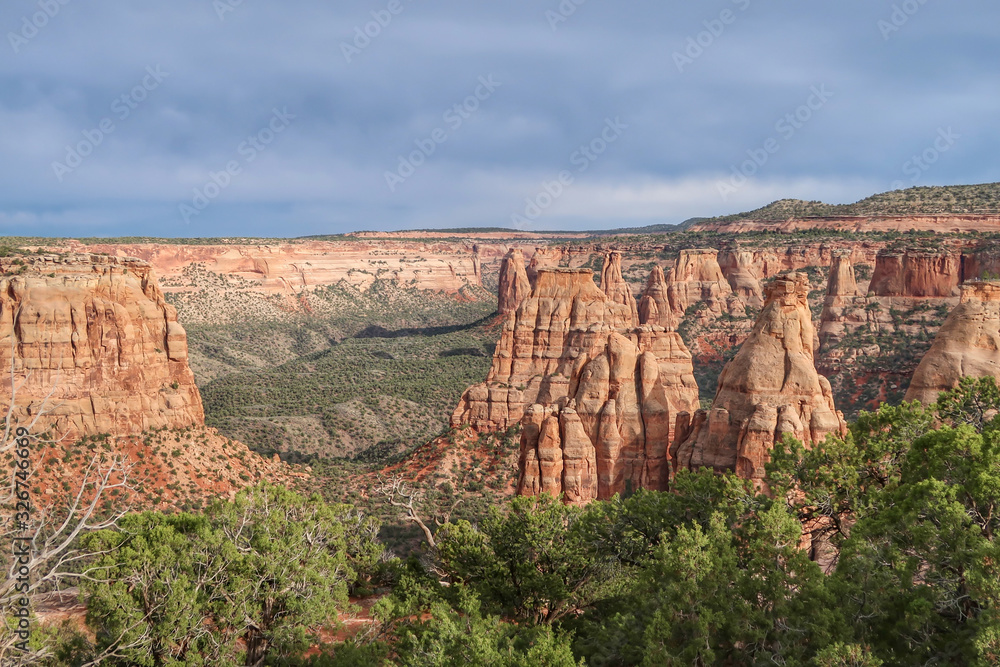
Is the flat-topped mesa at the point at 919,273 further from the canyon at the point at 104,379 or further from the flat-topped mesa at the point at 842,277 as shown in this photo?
the canyon at the point at 104,379

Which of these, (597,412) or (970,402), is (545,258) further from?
(970,402)

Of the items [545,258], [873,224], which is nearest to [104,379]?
[545,258]

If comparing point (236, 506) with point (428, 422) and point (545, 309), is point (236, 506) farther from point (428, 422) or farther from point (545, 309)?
point (428, 422)

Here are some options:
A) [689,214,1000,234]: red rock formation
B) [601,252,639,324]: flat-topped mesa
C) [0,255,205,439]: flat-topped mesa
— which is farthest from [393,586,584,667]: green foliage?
[689,214,1000,234]: red rock formation

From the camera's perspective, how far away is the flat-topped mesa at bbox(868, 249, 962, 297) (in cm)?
8150

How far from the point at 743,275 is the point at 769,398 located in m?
90.7

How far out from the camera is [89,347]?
41344mm

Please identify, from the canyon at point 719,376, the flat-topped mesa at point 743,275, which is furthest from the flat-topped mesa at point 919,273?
the flat-topped mesa at point 743,275

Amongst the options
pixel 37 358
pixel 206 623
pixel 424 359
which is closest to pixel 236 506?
pixel 206 623

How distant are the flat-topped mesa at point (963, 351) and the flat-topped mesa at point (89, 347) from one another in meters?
41.6

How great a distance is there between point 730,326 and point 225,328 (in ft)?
297

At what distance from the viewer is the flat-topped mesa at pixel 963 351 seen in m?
34.0

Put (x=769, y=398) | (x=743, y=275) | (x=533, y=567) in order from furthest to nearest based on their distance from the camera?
(x=743, y=275) < (x=769, y=398) < (x=533, y=567)

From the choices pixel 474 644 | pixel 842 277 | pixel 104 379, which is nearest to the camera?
pixel 474 644
